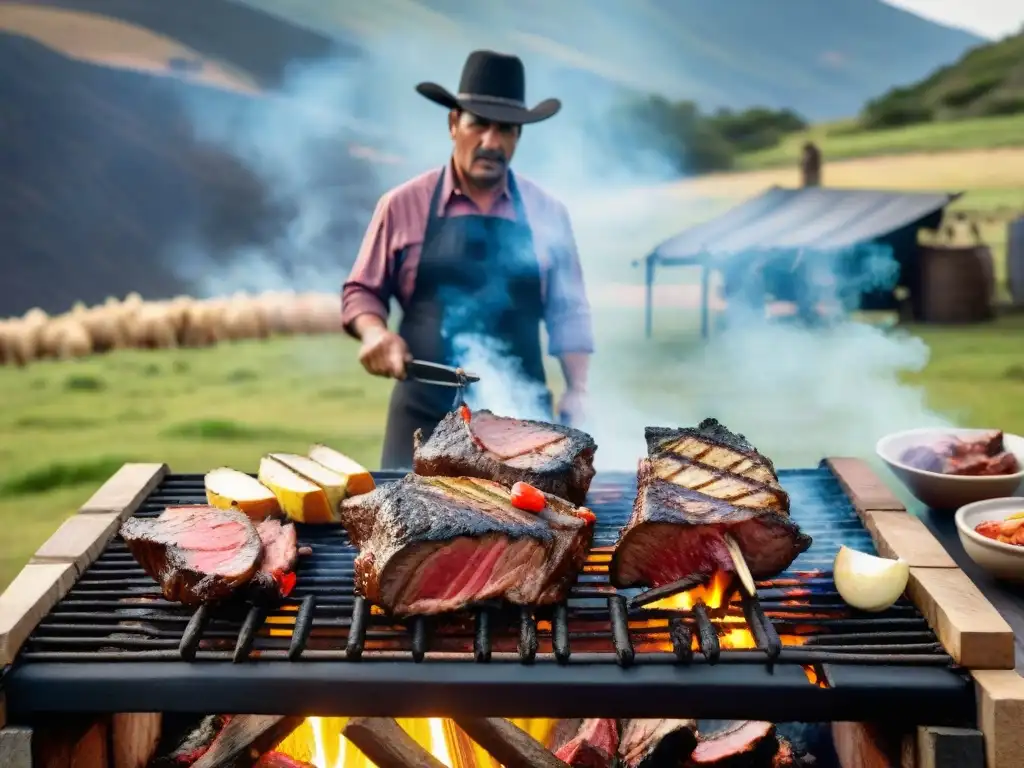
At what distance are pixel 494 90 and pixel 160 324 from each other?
717 centimetres

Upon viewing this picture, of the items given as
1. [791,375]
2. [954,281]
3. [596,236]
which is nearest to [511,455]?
[791,375]

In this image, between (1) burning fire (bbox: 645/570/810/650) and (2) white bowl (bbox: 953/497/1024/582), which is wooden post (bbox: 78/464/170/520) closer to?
(1) burning fire (bbox: 645/570/810/650)

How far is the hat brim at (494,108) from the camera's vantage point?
492 cm

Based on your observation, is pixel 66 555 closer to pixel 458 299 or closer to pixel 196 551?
pixel 196 551

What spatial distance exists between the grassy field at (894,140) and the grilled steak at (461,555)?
9.25m

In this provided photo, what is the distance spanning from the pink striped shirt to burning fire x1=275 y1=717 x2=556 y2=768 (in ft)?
7.69

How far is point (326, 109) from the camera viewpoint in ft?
34.3

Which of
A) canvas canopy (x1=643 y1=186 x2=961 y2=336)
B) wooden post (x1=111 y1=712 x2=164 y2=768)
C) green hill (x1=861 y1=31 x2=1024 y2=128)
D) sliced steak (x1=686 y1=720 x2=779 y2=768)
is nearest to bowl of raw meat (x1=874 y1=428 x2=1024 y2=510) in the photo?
sliced steak (x1=686 y1=720 x2=779 y2=768)

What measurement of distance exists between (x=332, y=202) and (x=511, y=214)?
5990mm

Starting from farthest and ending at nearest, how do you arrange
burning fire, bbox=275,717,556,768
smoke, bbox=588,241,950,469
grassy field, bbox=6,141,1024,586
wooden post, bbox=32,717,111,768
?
smoke, bbox=588,241,950,469, grassy field, bbox=6,141,1024,586, burning fire, bbox=275,717,556,768, wooden post, bbox=32,717,111,768

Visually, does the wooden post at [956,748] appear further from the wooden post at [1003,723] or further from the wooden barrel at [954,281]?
the wooden barrel at [954,281]

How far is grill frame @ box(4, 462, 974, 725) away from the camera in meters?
2.45

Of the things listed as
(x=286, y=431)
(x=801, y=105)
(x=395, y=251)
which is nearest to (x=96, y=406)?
(x=286, y=431)

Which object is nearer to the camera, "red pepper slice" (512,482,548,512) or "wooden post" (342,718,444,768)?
"wooden post" (342,718,444,768)
